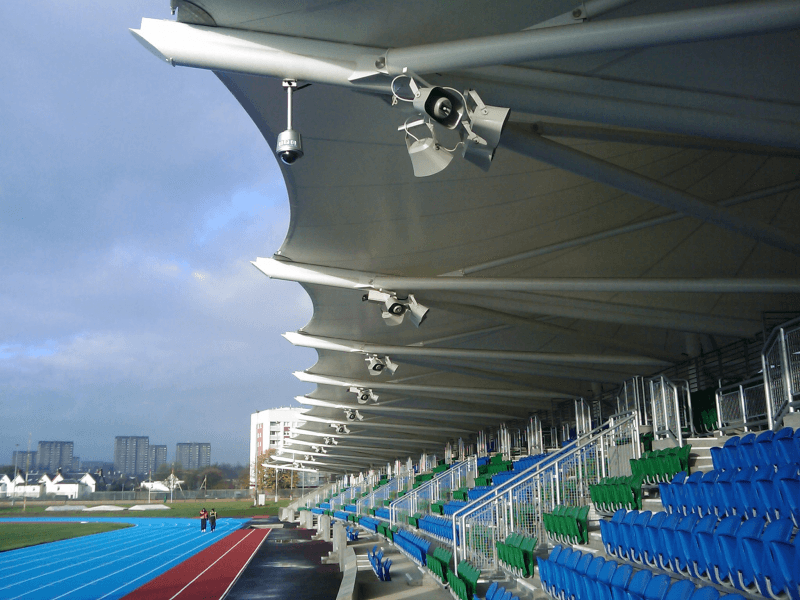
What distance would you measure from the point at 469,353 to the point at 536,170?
9400 mm

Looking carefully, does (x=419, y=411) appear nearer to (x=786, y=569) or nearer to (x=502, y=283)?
(x=502, y=283)

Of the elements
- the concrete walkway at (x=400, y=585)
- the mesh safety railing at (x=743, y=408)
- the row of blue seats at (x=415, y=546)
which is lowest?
the concrete walkway at (x=400, y=585)

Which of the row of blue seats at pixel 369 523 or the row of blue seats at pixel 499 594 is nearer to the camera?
the row of blue seats at pixel 499 594

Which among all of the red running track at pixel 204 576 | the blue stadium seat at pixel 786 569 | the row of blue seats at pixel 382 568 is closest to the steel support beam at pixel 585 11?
the blue stadium seat at pixel 786 569

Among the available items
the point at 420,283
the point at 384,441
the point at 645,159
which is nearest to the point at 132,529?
the point at 384,441

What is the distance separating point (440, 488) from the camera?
25.7 meters

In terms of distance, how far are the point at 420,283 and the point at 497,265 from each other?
1.47 meters

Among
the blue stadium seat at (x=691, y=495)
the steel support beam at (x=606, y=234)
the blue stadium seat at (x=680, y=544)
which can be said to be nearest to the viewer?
the blue stadium seat at (x=680, y=544)

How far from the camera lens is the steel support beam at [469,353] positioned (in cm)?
1809

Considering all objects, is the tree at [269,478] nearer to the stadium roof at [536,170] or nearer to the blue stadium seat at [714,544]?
the stadium roof at [536,170]

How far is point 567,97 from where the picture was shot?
6.73 meters

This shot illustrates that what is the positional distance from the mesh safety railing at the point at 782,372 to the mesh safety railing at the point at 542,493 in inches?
94.2

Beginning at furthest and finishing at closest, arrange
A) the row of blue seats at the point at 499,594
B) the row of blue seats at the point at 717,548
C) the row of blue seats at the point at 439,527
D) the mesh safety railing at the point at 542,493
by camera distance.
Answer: the row of blue seats at the point at 439,527 → the mesh safety railing at the point at 542,493 → the row of blue seats at the point at 499,594 → the row of blue seats at the point at 717,548

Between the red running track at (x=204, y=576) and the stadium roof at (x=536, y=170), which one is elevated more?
the stadium roof at (x=536, y=170)
